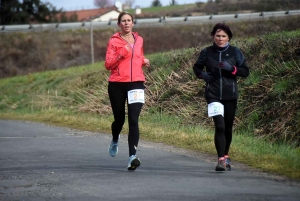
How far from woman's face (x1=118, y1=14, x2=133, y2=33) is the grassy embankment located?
2.42 meters

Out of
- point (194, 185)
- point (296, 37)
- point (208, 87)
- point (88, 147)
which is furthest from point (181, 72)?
point (194, 185)

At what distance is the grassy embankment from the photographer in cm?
1164

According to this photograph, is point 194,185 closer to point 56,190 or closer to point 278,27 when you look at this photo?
point 56,190

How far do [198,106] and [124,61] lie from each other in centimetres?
734

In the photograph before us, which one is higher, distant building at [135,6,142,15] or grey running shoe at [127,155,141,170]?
grey running shoe at [127,155,141,170]

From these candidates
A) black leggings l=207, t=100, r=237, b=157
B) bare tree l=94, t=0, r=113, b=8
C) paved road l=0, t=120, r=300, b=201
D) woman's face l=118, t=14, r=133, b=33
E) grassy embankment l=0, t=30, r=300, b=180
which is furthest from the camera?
bare tree l=94, t=0, r=113, b=8

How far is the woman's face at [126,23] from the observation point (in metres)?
9.67

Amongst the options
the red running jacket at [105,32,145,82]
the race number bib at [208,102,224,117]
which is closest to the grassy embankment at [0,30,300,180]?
the race number bib at [208,102,224,117]

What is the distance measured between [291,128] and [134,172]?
4714 mm

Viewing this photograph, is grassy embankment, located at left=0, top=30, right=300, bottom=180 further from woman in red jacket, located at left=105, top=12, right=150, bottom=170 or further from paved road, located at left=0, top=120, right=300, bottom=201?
woman in red jacket, located at left=105, top=12, right=150, bottom=170

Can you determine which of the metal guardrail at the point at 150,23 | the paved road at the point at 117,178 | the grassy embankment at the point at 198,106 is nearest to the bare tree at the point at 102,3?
the metal guardrail at the point at 150,23

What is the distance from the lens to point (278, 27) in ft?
76.2

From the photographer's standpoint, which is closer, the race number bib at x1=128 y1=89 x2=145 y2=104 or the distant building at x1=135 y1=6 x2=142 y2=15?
the race number bib at x1=128 y1=89 x2=145 y2=104

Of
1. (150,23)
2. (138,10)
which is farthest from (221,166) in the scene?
(138,10)
